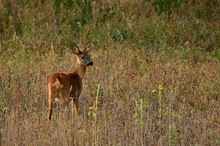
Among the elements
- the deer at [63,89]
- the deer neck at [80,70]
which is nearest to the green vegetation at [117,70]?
the deer at [63,89]

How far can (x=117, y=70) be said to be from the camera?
1188 cm

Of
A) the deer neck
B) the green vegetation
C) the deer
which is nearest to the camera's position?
the green vegetation

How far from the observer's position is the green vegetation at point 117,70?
8.10 m

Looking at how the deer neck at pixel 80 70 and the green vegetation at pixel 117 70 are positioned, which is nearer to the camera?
the green vegetation at pixel 117 70

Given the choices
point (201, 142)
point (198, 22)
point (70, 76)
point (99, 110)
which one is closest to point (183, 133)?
point (201, 142)

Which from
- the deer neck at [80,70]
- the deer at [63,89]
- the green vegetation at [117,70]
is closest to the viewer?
the green vegetation at [117,70]

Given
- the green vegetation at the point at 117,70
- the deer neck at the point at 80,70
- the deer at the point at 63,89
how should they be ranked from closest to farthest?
the green vegetation at the point at 117,70
the deer at the point at 63,89
the deer neck at the point at 80,70

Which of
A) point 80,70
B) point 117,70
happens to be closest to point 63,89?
point 80,70

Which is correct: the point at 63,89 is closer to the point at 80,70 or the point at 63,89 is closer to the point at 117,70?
the point at 80,70

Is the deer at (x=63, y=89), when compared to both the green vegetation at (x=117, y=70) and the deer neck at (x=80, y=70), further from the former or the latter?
the deer neck at (x=80, y=70)

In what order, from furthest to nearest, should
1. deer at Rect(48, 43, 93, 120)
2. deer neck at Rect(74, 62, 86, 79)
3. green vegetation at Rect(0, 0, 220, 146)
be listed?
deer neck at Rect(74, 62, 86, 79) → deer at Rect(48, 43, 93, 120) → green vegetation at Rect(0, 0, 220, 146)

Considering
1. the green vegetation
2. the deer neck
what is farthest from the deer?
the deer neck

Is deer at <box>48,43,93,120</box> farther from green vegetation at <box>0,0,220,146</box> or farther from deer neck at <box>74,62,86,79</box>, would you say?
deer neck at <box>74,62,86,79</box>

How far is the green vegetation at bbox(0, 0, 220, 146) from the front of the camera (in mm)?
8102
